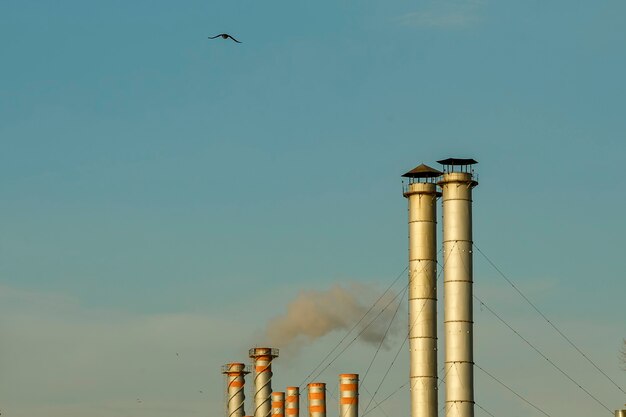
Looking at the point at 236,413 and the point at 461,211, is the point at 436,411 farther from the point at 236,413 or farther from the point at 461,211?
the point at 236,413

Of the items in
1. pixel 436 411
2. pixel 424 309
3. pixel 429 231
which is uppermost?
pixel 429 231

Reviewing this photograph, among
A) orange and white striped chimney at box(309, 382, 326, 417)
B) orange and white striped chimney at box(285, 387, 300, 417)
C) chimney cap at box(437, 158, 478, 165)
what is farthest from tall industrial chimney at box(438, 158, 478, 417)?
orange and white striped chimney at box(285, 387, 300, 417)

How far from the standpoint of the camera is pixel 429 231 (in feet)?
264

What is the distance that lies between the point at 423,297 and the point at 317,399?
29.1 meters

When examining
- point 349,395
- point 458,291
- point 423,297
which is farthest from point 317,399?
point 458,291

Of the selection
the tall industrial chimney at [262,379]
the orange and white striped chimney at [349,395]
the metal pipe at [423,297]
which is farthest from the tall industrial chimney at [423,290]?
the tall industrial chimney at [262,379]

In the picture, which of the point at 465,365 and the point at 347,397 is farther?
the point at 347,397

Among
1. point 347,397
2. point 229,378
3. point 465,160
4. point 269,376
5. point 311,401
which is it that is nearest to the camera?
point 465,160

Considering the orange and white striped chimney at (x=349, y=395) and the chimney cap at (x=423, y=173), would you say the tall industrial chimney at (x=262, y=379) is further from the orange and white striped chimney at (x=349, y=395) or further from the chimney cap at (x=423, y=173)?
the chimney cap at (x=423, y=173)

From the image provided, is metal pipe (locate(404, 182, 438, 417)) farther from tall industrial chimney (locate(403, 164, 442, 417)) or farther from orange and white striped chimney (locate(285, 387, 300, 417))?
orange and white striped chimney (locate(285, 387, 300, 417))

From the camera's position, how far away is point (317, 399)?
10612 cm

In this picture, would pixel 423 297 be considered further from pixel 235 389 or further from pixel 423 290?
pixel 235 389

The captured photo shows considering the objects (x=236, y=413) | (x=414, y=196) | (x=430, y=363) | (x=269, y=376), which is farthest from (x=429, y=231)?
(x=236, y=413)

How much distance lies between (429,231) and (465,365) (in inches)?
414
